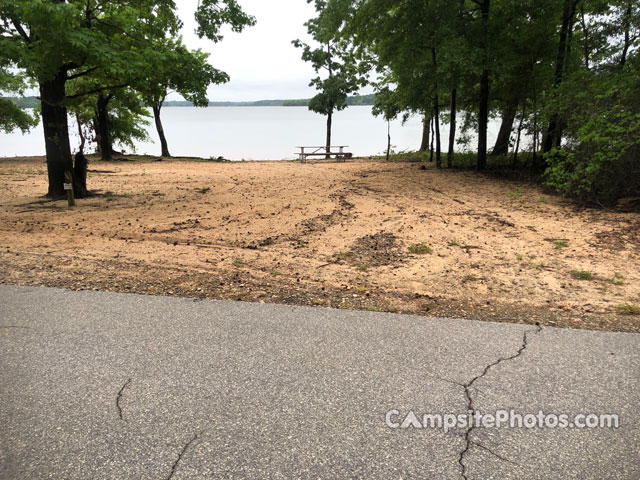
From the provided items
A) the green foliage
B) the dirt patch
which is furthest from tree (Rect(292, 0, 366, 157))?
the dirt patch

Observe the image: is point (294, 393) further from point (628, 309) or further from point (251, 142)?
point (251, 142)

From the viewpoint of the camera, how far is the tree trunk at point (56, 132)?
383 inches

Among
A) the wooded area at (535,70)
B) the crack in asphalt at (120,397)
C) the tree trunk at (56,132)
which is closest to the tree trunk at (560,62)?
the wooded area at (535,70)

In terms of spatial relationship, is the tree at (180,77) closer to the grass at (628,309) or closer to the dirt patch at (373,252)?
the dirt patch at (373,252)

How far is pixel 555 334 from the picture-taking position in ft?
11.5

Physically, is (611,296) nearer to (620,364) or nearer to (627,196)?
(620,364)

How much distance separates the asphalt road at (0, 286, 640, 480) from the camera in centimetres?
212

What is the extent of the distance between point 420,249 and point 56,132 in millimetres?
9525

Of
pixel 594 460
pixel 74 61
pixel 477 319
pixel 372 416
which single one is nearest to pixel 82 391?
pixel 372 416

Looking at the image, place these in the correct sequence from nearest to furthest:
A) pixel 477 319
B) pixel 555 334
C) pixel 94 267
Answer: pixel 555 334 → pixel 477 319 → pixel 94 267

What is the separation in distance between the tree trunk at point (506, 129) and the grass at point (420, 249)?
11.7 metres

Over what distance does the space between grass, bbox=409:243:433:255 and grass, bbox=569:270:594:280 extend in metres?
1.91

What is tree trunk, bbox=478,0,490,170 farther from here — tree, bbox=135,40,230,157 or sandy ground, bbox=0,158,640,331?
tree, bbox=135,40,230,157

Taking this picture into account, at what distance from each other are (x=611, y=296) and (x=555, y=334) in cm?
152
